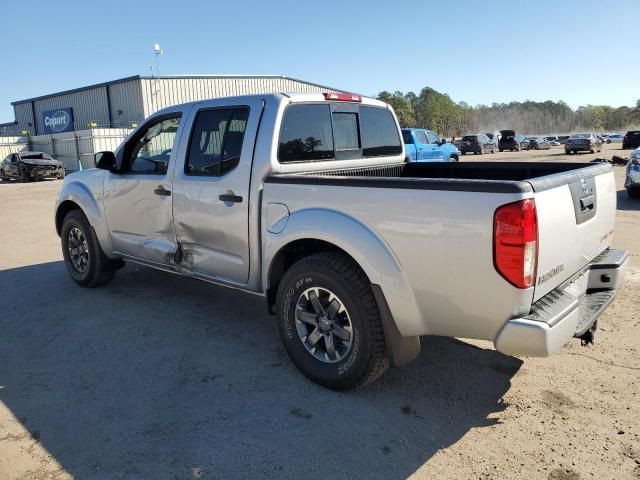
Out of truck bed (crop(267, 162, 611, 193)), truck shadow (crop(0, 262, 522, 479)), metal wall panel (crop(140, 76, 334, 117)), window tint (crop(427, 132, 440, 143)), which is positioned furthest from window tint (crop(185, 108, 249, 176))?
metal wall panel (crop(140, 76, 334, 117))

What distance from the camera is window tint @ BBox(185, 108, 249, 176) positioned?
13.3 feet

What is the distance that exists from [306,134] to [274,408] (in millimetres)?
2129

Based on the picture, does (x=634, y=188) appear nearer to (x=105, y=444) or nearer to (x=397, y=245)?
(x=397, y=245)

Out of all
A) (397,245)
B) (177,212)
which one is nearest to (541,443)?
(397,245)

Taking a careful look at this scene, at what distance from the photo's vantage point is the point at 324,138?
4.34 metres

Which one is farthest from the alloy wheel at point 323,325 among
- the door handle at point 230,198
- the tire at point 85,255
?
the tire at point 85,255

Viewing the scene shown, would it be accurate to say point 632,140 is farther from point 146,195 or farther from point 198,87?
point 146,195

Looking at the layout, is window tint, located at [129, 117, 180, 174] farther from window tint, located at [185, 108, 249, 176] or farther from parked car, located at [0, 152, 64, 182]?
parked car, located at [0, 152, 64, 182]

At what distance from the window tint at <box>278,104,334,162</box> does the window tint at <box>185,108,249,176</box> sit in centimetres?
34

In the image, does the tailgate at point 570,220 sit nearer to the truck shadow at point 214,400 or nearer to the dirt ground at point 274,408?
the dirt ground at point 274,408

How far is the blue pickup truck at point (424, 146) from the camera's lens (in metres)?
18.8

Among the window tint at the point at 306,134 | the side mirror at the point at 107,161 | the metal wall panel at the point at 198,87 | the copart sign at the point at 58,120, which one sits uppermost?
the metal wall panel at the point at 198,87

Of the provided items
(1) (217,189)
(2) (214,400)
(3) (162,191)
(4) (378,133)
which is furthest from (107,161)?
(2) (214,400)

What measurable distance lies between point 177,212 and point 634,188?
11037mm
